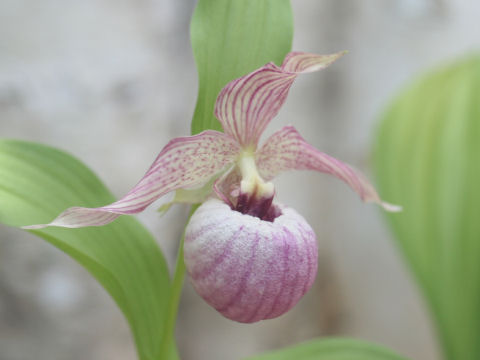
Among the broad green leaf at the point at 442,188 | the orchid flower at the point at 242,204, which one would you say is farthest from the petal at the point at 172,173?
the broad green leaf at the point at 442,188

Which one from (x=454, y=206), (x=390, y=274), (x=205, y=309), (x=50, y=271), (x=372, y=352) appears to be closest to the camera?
(x=372, y=352)

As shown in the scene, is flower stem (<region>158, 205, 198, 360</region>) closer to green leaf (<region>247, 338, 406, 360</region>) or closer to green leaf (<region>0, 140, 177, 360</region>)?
green leaf (<region>0, 140, 177, 360</region>)

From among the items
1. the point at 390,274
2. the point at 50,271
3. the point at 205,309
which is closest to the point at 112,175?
the point at 50,271

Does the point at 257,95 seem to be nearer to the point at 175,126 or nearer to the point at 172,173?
the point at 172,173

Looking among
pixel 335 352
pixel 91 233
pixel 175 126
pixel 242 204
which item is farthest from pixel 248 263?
pixel 175 126

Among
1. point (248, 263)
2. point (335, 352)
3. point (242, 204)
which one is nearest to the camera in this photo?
point (248, 263)

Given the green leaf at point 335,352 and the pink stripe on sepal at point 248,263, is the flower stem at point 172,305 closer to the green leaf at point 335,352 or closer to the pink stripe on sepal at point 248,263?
the pink stripe on sepal at point 248,263

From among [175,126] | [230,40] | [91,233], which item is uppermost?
[230,40]

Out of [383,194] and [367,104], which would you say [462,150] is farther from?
[367,104]
